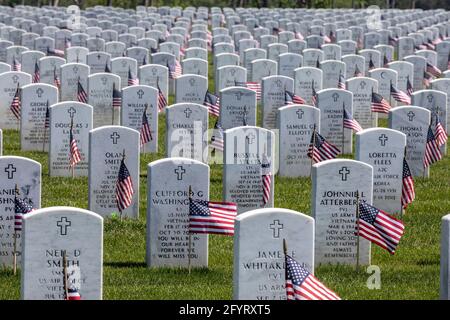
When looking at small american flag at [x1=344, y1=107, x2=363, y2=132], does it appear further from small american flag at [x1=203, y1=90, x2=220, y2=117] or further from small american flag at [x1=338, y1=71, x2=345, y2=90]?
small american flag at [x1=338, y1=71, x2=345, y2=90]

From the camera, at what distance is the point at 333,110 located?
23.7 meters

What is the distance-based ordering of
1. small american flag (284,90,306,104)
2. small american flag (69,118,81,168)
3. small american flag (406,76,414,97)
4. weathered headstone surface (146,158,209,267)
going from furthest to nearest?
small american flag (406,76,414,97) < small american flag (284,90,306,104) < small american flag (69,118,81,168) < weathered headstone surface (146,158,209,267)

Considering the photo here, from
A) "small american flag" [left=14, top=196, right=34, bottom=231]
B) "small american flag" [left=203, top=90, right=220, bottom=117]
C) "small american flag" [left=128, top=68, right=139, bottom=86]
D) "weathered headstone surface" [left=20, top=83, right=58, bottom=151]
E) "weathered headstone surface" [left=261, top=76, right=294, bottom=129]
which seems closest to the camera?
"small american flag" [left=14, top=196, right=34, bottom=231]

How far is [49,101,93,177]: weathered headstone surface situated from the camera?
2117 centimetres

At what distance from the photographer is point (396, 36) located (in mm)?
45219

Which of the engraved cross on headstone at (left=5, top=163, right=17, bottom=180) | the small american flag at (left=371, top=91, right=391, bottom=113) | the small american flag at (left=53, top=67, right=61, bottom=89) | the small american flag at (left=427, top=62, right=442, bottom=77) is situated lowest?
the small american flag at (left=427, top=62, right=442, bottom=77)

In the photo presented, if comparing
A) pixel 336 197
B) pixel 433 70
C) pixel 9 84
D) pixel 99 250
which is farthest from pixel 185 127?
pixel 433 70

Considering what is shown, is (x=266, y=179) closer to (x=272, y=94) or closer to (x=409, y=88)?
(x=272, y=94)

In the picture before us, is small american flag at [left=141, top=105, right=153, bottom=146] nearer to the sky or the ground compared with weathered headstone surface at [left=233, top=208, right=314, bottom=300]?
nearer to the ground

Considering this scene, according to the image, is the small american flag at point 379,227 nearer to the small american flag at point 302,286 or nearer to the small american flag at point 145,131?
the small american flag at point 302,286

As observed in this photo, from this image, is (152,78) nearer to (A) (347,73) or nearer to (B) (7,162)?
(A) (347,73)

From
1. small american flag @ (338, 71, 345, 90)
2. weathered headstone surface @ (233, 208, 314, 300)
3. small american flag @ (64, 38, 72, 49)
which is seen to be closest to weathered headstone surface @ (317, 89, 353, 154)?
small american flag @ (338, 71, 345, 90)

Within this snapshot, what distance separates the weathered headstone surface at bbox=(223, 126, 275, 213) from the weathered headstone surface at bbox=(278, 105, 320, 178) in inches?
93.9
